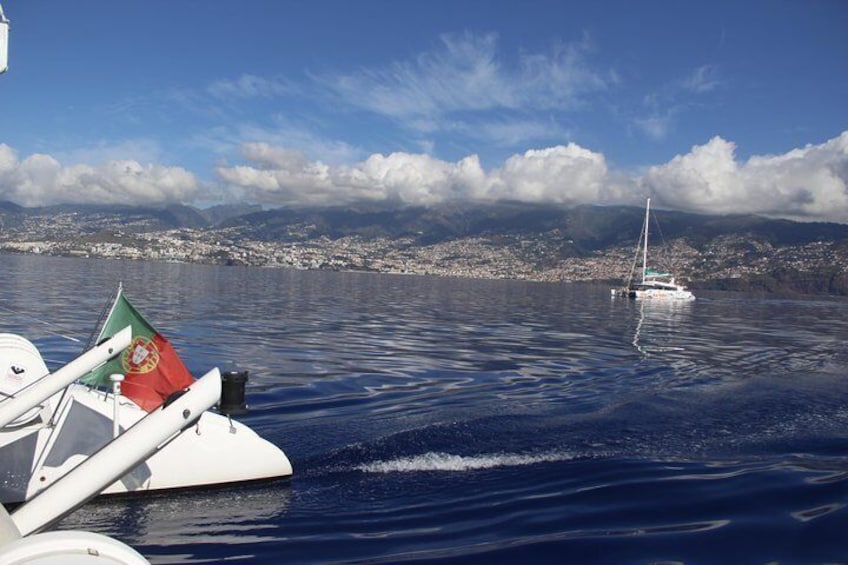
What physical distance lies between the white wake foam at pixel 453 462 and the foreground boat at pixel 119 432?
1.51 m

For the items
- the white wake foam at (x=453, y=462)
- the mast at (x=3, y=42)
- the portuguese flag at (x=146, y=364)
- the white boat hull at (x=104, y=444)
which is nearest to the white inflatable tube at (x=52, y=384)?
the white boat hull at (x=104, y=444)

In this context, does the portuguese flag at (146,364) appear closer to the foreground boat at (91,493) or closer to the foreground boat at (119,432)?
the foreground boat at (119,432)

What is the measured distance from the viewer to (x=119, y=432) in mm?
8008

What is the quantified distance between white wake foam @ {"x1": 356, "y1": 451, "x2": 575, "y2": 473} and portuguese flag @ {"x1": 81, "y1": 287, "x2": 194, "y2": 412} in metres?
3.10

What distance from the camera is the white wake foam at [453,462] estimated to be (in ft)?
31.0

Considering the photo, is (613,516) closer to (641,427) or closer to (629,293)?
(641,427)

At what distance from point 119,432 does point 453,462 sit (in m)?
4.92

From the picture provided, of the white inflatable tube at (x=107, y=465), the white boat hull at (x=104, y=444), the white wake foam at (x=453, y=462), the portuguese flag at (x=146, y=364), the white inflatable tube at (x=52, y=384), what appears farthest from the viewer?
the white wake foam at (x=453, y=462)

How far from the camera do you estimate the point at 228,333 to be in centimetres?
2631

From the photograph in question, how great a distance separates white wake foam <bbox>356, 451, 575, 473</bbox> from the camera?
9461mm

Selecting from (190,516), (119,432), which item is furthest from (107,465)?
(119,432)

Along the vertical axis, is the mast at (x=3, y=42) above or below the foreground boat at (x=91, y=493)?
above

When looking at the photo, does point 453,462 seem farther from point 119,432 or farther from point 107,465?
point 107,465

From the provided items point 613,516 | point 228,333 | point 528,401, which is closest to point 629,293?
point 228,333
